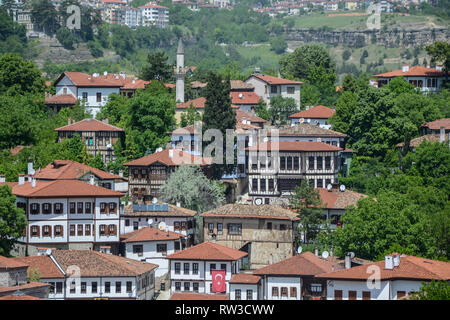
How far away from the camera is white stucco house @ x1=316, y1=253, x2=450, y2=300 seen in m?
38.1

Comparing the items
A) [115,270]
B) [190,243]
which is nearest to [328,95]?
[190,243]

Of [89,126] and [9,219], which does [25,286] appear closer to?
[9,219]

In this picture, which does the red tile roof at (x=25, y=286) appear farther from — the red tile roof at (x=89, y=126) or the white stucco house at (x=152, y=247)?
the red tile roof at (x=89, y=126)

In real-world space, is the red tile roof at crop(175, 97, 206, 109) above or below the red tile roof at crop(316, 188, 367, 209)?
above

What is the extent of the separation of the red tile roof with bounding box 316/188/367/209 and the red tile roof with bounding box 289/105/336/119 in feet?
54.0

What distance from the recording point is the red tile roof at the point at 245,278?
4209 cm

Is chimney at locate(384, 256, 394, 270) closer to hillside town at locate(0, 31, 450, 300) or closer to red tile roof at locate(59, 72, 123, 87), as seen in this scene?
hillside town at locate(0, 31, 450, 300)

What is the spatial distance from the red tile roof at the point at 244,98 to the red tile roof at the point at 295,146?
678 inches

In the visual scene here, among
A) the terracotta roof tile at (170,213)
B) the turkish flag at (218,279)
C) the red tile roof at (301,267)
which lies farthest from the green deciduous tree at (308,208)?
the turkish flag at (218,279)

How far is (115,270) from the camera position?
143 feet

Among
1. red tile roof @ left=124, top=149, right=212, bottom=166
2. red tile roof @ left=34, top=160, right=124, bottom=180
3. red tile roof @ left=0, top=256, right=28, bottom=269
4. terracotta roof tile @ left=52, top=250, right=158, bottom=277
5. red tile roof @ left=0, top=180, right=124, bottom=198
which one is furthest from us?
red tile roof @ left=124, top=149, right=212, bottom=166

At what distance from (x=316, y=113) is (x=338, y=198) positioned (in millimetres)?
19173

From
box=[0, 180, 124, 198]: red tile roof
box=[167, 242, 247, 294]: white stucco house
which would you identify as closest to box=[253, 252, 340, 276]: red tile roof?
box=[167, 242, 247, 294]: white stucco house

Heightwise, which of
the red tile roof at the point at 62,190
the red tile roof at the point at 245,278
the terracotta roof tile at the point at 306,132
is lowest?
the red tile roof at the point at 245,278
